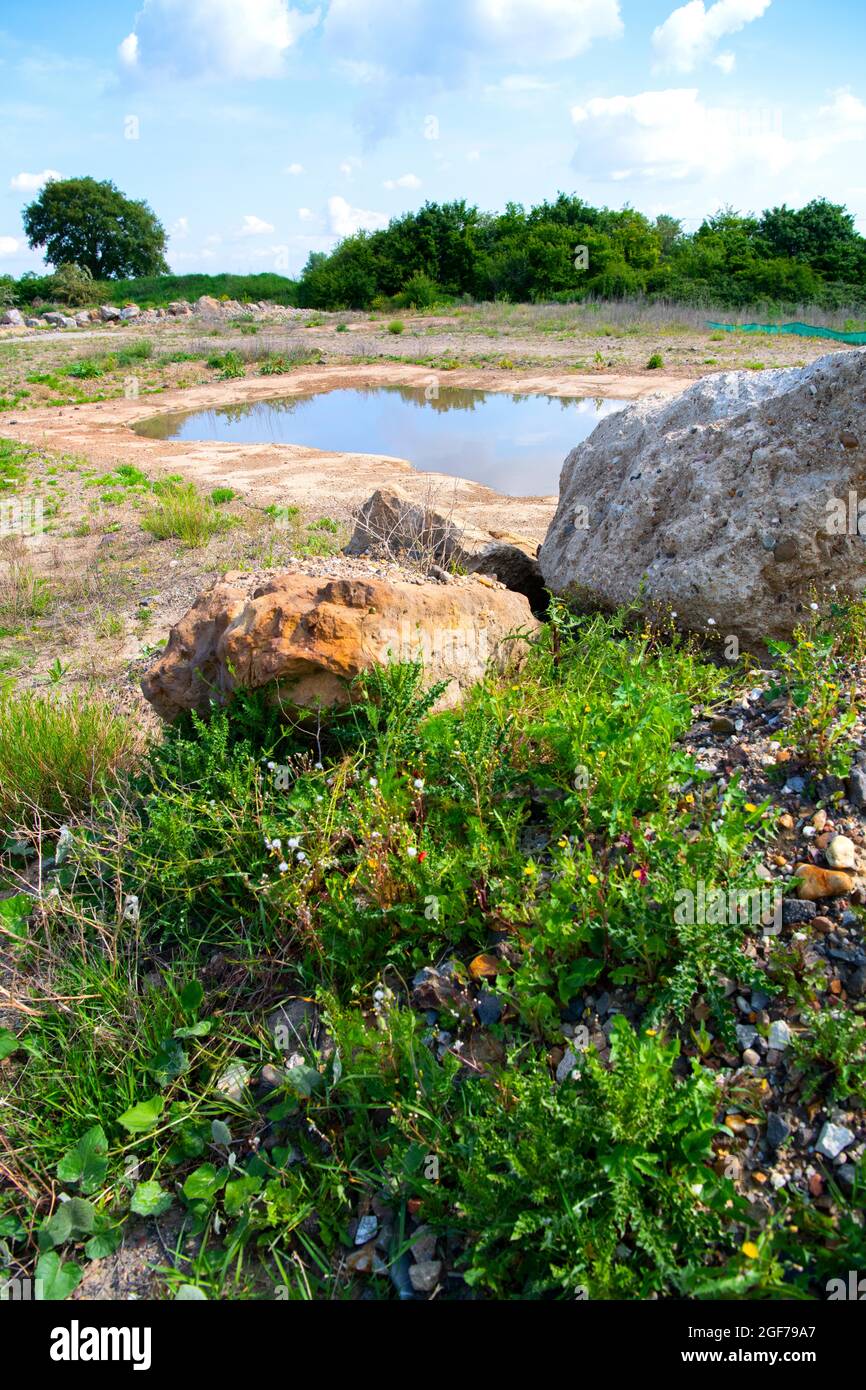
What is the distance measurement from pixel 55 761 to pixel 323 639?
164cm

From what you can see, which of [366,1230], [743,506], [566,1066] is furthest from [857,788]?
[366,1230]

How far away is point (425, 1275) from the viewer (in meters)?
2.13

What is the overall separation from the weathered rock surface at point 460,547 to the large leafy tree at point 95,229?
204 feet

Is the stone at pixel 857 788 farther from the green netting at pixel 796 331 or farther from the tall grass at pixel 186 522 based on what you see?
the green netting at pixel 796 331

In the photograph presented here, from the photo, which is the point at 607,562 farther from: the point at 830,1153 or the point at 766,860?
the point at 830,1153

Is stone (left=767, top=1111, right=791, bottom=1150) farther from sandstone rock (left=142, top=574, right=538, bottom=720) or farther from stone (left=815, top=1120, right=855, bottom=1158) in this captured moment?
sandstone rock (left=142, top=574, right=538, bottom=720)

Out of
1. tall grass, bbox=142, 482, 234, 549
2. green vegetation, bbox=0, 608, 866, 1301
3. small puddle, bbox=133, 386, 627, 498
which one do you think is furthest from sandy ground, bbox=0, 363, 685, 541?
green vegetation, bbox=0, 608, 866, 1301

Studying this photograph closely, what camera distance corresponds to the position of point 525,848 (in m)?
3.10

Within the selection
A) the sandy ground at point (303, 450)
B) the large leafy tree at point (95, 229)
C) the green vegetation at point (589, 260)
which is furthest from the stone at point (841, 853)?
the large leafy tree at point (95, 229)

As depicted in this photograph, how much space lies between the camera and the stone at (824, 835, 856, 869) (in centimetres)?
265

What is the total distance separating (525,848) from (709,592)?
75.2 inches

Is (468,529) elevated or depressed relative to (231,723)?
elevated
